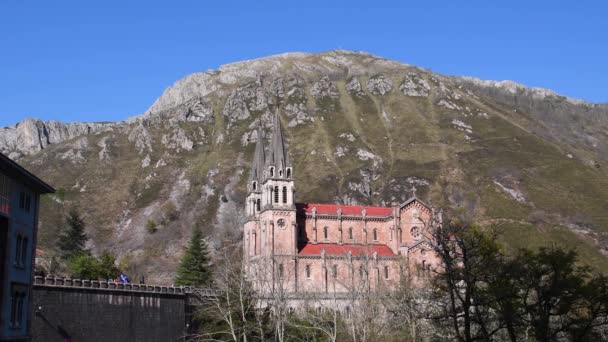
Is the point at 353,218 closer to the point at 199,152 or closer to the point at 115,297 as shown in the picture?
the point at 115,297

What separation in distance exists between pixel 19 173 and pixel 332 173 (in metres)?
124

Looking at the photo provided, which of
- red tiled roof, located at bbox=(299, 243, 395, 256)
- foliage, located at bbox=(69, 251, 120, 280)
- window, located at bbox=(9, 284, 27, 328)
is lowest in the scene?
window, located at bbox=(9, 284, 27, 328)

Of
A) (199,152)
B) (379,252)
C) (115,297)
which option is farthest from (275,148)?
(199,152)

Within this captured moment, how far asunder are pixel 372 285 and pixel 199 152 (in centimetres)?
10242

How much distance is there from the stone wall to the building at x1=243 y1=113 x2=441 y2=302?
20.4 meters

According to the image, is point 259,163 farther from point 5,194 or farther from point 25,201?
point 5,194

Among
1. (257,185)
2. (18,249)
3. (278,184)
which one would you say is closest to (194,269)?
(257,185)

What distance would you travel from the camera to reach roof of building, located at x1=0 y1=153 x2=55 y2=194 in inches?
1455

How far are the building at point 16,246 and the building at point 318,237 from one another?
39107 millimetres

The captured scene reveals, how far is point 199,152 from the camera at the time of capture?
18000 centimetres

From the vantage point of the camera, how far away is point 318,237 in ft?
303

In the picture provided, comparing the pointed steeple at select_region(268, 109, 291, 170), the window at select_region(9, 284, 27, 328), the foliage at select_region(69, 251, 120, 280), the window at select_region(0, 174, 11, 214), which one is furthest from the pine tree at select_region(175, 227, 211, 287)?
the window at select_region(0, 174, 11, 214)

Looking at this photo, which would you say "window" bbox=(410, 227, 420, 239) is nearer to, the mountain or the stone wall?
the mountain

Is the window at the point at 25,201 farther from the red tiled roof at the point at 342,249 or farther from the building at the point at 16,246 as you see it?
the red tiled roof at the point at 342,249
